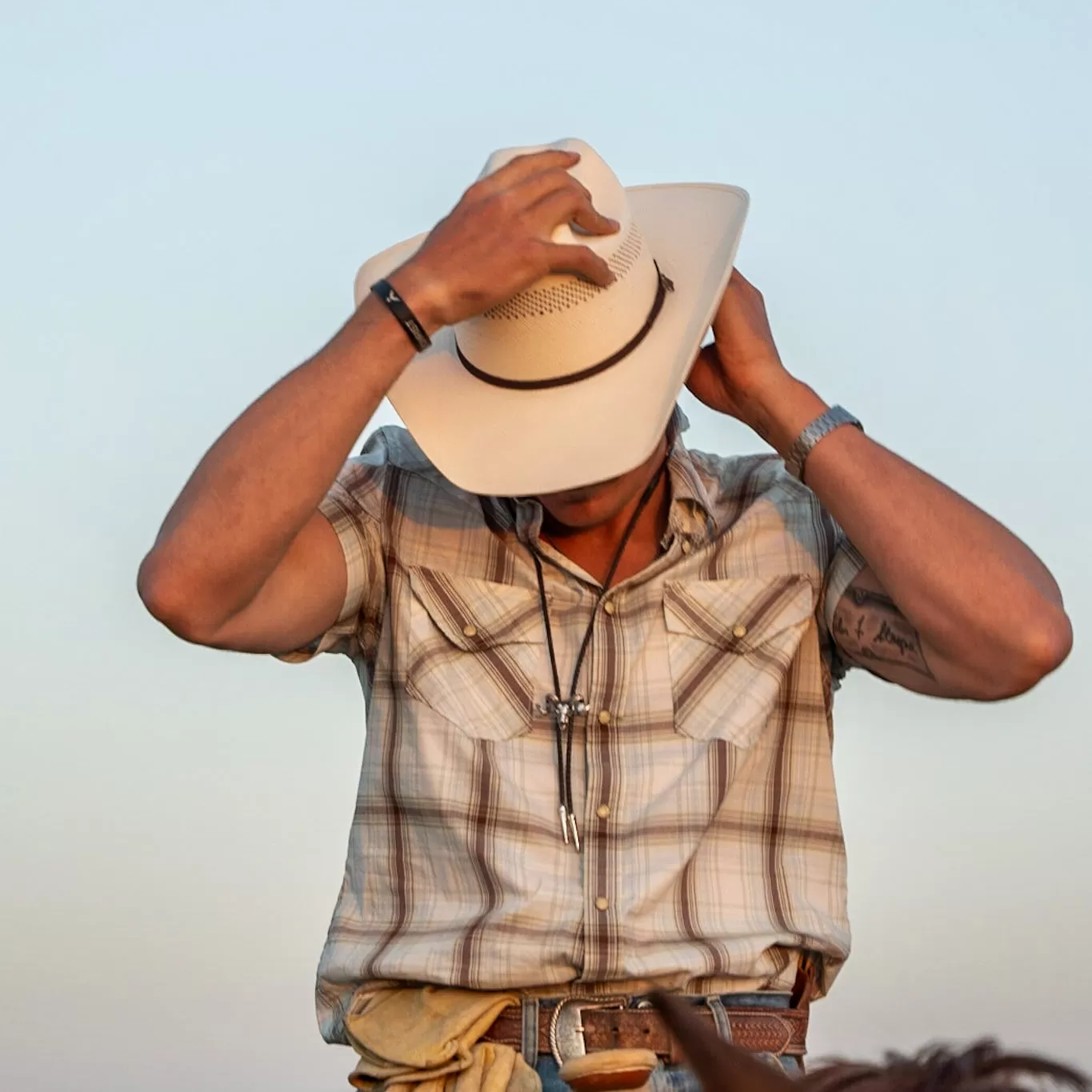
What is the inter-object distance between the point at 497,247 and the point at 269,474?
0.52 meters

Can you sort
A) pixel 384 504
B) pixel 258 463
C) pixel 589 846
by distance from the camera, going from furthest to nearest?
pixel 384 504, pixel 589 846, pixel 258 463

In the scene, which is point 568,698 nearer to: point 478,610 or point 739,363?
point 478,610

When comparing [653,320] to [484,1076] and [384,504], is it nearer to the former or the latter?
[384,504]

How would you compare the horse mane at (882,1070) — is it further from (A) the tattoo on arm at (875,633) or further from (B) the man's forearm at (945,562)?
(A) the tattoo on arm at (875,633)

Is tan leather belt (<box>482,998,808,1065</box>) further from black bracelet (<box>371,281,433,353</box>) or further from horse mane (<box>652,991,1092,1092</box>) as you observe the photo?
horse mane (<box>652,991,1092,1092</box>)

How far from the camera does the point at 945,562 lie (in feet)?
10.1

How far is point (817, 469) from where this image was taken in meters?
3.18

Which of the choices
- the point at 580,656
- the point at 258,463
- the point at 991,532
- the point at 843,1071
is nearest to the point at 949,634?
the point at 991,532

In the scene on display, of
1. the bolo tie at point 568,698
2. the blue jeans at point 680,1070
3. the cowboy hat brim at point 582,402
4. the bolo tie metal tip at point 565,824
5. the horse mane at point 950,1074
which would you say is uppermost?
the cowboy hat brim at point 582,402

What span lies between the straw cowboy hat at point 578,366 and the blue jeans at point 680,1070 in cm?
92

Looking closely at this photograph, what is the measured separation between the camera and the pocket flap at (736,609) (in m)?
3.37

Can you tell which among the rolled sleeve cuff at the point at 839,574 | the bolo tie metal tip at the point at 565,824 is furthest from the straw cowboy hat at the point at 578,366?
the bolo tie metal tip at the point at 565,824

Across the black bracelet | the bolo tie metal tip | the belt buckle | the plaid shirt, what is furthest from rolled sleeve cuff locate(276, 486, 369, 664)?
the belt buckle

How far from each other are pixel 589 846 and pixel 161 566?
2.84 feet
